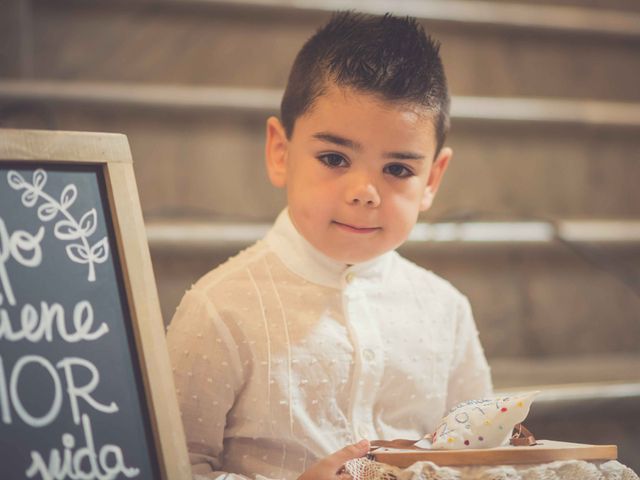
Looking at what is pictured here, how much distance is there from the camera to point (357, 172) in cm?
84

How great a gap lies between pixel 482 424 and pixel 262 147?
1.00 m

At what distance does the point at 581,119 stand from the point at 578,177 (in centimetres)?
16

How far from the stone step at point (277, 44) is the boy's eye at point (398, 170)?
832 millimetres

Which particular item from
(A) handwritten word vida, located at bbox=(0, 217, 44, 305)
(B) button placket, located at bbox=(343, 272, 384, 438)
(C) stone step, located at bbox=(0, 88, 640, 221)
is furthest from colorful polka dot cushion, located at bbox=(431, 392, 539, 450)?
(C) stone step, located at bbox=(0, 88, 640, 221)

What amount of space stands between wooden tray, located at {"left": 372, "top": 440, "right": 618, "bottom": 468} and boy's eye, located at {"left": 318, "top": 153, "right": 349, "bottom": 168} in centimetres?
33

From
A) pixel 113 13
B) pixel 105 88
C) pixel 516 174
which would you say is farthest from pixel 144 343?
pixel 516 174

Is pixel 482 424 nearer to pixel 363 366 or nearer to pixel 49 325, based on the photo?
pixel 363 366

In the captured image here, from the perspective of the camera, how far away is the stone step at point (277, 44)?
1518 mm

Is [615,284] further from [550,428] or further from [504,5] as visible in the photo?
[504,5]

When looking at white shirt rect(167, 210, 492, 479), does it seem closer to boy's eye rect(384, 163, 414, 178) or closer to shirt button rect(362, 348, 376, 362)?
shirt button rect(362, 348, 376, 362)

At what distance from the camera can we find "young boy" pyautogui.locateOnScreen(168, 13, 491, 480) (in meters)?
0.85

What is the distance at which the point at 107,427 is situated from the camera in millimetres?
663

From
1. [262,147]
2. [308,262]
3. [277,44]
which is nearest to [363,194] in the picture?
[308,262]

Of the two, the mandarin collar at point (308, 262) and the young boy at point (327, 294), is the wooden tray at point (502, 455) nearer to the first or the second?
the young boy at point (327, 294)
